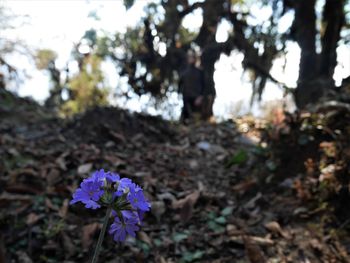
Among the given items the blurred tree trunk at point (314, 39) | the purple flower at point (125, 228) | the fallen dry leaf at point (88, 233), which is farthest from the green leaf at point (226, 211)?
the blurred tree trunk at point (314, 39)

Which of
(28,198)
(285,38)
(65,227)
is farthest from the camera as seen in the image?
(285,38)

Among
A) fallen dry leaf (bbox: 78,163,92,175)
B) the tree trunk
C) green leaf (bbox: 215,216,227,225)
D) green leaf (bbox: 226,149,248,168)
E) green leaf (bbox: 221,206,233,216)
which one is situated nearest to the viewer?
green leaf (bbox: 215,216,227,225)

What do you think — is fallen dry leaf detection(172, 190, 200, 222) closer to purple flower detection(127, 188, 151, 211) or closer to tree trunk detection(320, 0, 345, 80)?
purple flower detection(127, 188, 151, 211)

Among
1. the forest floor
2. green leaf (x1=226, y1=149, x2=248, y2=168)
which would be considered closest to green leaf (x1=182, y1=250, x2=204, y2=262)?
the forest floor

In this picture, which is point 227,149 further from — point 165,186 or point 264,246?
point 264,246

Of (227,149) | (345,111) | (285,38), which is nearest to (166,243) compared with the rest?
(345,111)

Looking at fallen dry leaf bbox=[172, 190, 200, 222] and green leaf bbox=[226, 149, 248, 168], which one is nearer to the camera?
fallen dry leaf bbox=[172, 190, 200, 222]
